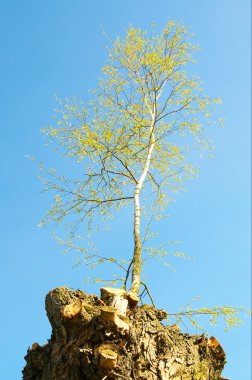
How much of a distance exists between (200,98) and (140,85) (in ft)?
5.89

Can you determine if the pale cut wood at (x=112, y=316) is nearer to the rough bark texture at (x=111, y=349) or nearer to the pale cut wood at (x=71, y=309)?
the rough bark texture at (x=111, y=349)

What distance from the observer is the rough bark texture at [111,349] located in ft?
17.2

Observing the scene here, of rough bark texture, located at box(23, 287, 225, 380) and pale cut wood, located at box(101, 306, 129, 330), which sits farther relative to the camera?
pale cut wood, located at box(101, 306, 129, 330)

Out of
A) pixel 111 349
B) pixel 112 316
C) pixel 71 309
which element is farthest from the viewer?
pixel 71 309

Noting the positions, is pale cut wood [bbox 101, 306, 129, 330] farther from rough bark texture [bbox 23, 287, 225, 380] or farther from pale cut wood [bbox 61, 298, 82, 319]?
pale cut wood [bbox 61, 298, 82, 319]

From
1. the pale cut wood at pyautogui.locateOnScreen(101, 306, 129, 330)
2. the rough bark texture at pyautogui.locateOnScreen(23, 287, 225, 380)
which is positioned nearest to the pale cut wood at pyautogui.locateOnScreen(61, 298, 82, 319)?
the rough bark texture at pyautogui.locateOnScreen(23, 287, 225, 380)

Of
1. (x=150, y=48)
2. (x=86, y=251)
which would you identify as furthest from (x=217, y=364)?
(x=150, y=48)

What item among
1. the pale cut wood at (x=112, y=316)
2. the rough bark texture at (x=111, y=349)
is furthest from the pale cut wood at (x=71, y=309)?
the pale cut wood at (x=112, y=316)

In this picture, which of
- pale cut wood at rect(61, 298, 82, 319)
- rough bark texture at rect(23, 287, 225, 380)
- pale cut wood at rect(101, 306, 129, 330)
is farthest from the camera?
pale cut wood at rect(61, 298, 82, 319)

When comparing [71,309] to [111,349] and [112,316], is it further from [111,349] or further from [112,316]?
[111,349]

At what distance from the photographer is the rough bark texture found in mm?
5242

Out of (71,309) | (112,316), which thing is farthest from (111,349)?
(71,309)

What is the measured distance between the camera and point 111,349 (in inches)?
207

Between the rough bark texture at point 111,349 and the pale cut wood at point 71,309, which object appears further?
the pale cut wood at point 71,309
